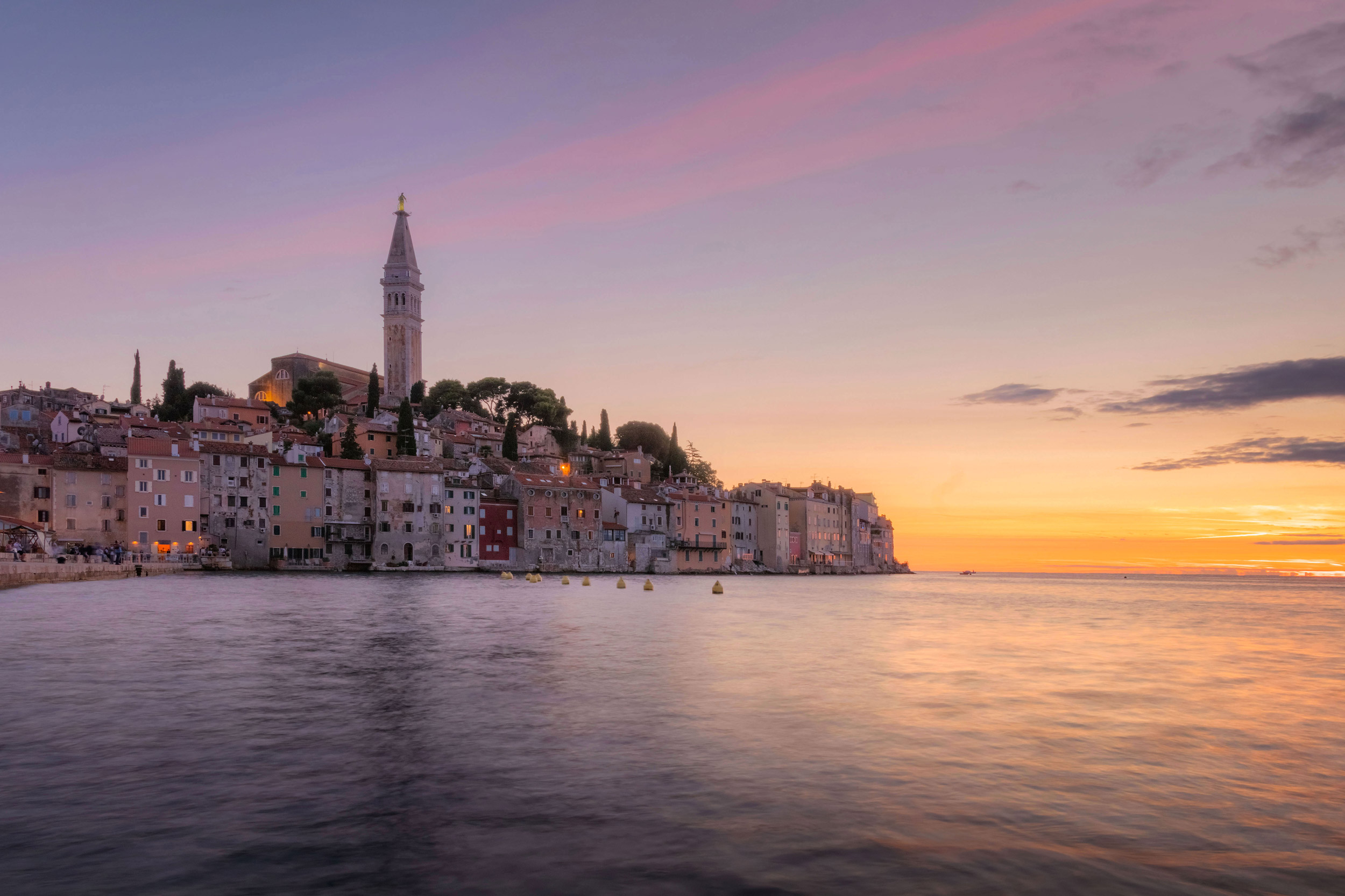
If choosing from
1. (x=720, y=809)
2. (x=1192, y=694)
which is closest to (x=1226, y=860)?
(x=720, y=809)

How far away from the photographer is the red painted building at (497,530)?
95.8 meters

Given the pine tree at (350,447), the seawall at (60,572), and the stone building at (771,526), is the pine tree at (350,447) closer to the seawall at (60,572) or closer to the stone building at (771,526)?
the seawall at (60,572)

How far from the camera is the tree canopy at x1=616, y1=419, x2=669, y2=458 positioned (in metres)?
138

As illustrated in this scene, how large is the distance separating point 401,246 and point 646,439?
198 feet

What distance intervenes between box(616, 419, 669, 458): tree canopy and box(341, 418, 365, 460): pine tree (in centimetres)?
4453

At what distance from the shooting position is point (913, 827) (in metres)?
9.85

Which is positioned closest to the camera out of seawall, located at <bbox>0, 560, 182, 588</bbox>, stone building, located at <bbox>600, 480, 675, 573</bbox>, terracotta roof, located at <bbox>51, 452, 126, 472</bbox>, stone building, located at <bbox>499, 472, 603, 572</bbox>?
seawall, located at <bbox>0, 560, 182, 588</bbox>

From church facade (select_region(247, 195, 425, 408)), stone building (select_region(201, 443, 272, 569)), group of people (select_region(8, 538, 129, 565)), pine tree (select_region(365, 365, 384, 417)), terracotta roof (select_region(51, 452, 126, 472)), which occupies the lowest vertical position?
group of people (select_region(8, 538, 129, 565))

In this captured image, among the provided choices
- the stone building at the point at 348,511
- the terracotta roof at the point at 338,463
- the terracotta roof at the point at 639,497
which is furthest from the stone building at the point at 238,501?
the terracotta roof at the point at 639,497

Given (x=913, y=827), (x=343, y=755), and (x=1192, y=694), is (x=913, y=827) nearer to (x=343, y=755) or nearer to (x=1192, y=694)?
(x=343, y=755)

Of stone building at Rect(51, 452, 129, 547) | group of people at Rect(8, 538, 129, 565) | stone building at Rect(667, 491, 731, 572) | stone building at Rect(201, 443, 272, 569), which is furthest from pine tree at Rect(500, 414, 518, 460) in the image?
group of people at Rect(8, 538, 129, 565)

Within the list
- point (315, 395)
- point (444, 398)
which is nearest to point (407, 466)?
point (315, 395)

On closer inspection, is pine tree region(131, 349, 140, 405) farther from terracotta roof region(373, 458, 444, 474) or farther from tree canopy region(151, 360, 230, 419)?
terracotta roof region(373, 458, 444, 474)

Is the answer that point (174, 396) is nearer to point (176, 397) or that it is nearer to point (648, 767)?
point (176, 397)
